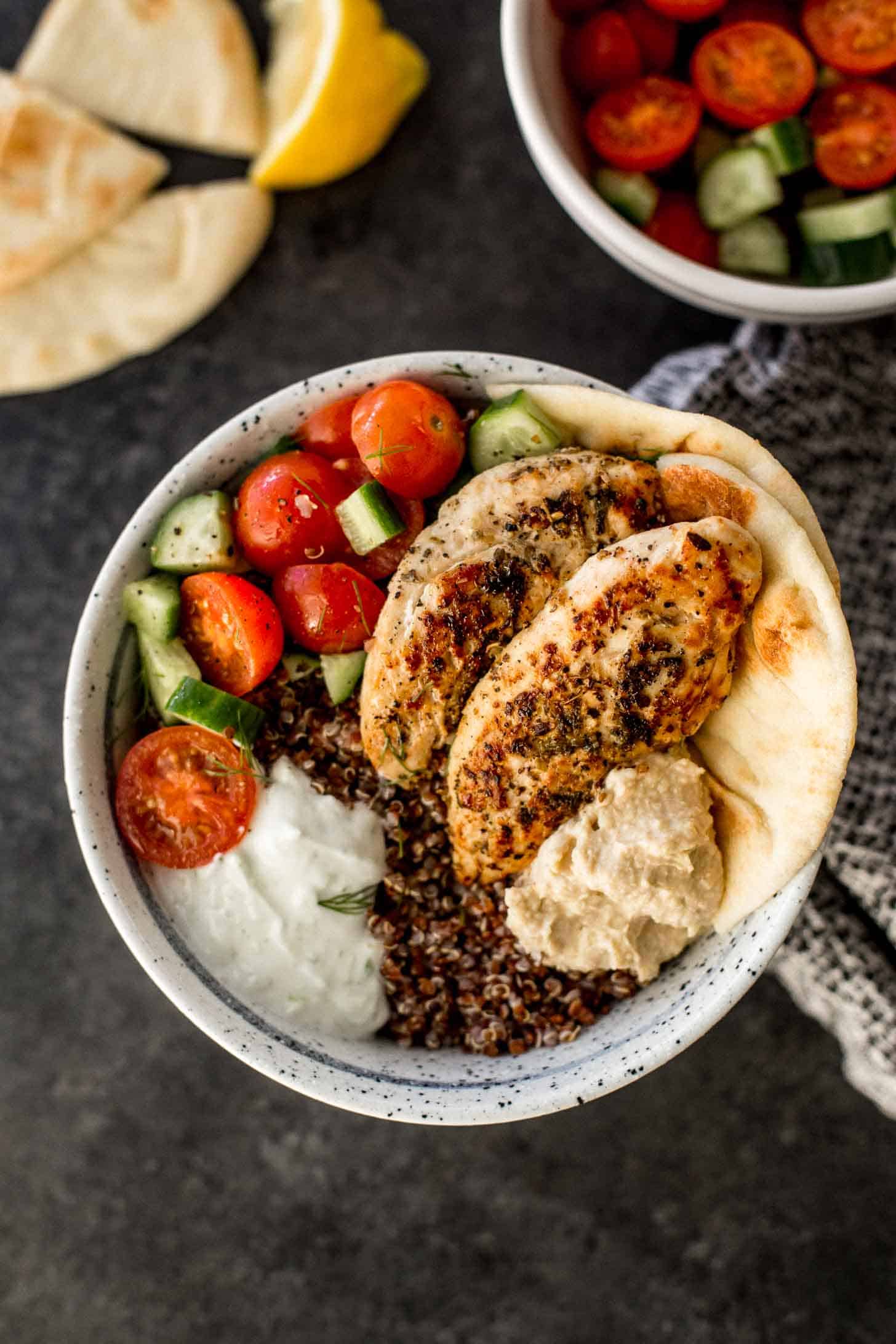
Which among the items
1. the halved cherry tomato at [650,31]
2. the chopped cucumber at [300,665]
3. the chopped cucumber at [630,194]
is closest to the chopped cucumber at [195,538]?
the chopped cucumber at [300,665]

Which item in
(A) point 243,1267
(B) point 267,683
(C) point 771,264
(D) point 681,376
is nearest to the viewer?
(B) point 267,683

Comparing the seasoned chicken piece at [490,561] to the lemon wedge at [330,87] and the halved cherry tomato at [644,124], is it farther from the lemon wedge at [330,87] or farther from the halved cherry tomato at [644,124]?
the lemon wedge at [330,87]

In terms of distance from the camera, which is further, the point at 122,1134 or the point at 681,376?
the point at 122,1134

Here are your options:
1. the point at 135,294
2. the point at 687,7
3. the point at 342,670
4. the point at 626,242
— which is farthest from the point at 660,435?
the point at 135,294

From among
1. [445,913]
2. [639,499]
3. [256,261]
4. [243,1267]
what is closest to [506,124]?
[256,261]

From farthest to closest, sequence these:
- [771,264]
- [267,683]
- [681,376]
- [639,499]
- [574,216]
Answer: [681,376] < [771,264] < [574,216] < [267,683] < [639,499]

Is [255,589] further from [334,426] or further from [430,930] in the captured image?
[430,930]

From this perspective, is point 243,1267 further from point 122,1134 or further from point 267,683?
point 267,683

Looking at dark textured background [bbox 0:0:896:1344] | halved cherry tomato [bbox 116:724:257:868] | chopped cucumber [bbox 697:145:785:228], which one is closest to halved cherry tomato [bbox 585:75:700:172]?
chopped cucumber [bbox 697:145:785:228]
